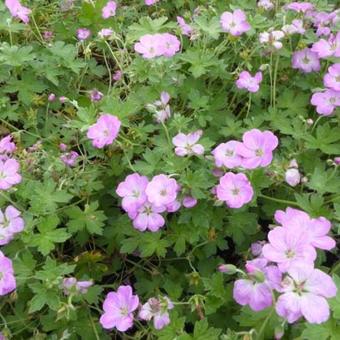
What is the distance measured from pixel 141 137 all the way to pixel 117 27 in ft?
3.00

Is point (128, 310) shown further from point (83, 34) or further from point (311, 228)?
point (83, 34)

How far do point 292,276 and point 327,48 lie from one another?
4.44ft

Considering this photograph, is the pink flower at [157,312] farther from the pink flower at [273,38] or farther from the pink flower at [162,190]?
the pink flower at [273,38]

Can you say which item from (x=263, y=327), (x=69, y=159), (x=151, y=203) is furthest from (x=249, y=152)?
(x=69, y=159)

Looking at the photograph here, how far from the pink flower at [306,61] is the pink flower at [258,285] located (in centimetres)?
120

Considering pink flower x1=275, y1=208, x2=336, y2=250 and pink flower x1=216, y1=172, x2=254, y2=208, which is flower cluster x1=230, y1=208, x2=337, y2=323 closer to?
pink flower x1=275, y1=208, x2=336, y2=250

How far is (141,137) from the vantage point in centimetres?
231

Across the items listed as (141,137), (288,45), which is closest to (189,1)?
(288,45)

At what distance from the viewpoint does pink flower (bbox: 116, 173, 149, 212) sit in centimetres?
202

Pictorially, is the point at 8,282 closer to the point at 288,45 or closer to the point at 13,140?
the point at 13,140

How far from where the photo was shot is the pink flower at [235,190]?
1.92 meters

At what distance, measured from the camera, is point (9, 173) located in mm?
2117

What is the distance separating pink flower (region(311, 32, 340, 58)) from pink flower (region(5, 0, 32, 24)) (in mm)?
1411

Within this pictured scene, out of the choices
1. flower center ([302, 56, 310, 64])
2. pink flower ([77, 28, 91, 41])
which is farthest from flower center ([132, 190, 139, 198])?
pink flower ([77, 28, 91, 41])
